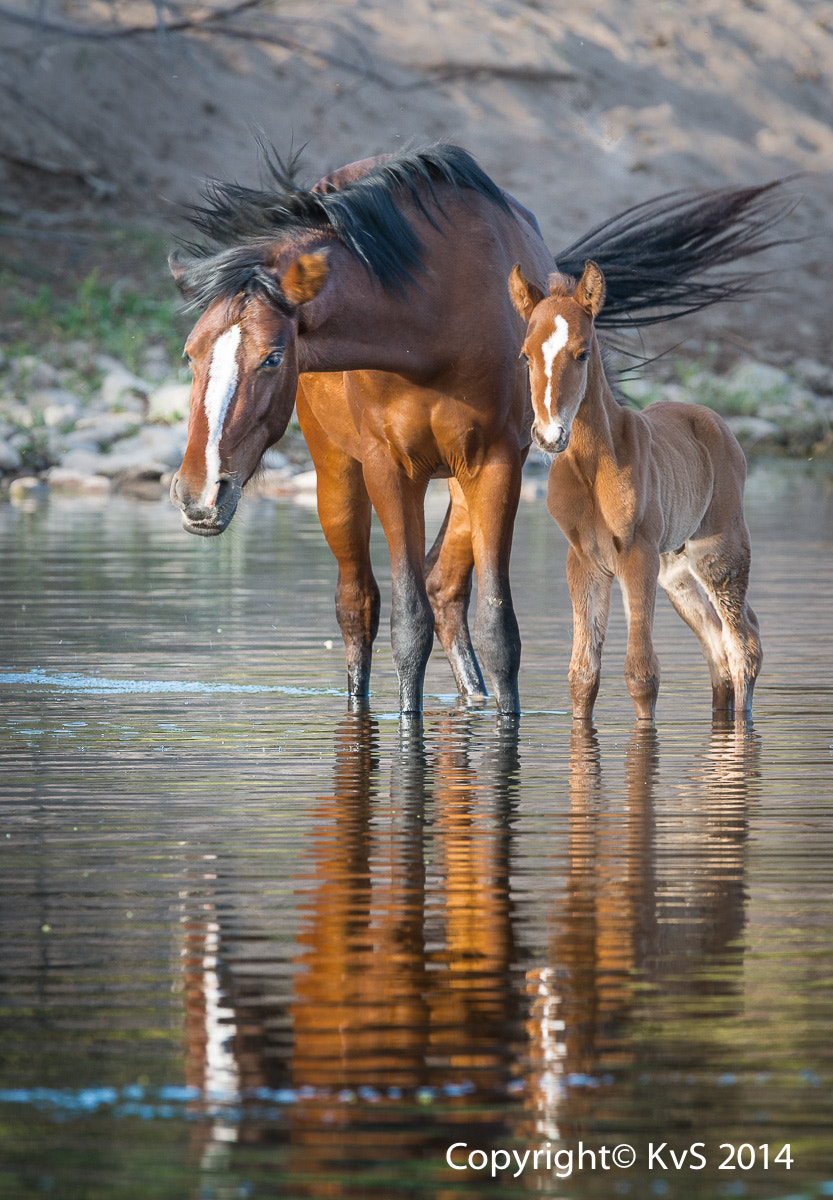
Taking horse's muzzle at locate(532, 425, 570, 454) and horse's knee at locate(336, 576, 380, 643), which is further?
horse's knee at locate(336, 576, 380, 643)

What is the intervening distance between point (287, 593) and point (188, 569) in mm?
2225

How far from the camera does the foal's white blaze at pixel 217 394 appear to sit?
660cm

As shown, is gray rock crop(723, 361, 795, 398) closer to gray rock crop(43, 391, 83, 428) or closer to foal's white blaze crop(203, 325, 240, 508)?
gray rock crop(43, 391, 83, 428)

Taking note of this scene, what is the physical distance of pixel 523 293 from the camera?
7.36 metres

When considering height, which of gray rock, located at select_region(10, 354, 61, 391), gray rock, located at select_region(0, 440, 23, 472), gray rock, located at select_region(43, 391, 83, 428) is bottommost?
gray rock, located at select_region(0, 440, 23, 472)

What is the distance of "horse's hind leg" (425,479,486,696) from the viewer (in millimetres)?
9156

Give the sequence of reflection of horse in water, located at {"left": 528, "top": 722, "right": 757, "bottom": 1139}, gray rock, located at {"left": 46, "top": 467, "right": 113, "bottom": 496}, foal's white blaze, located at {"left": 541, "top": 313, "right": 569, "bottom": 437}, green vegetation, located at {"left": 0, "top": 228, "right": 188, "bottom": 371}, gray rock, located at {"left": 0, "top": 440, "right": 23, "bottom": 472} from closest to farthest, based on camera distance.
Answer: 1. reflection of horse in water, located at {"left": 528, "top": 722, "right": 757, "bottom": 1139}
2. foal's white blaze, located at {"left": 541, "top": 313, "right": 569, "bottom": 437}
3. gray rock, located at {"left": 46, "top": 467, "right": 113, "bottom": 496}
4. gray rock, located at {"left": 0, "top": 440, "right": 23, "bottom": 472}
5. green vegetation, located at {"left": 0, "top": 228, "right": 188, "bottom": 371}

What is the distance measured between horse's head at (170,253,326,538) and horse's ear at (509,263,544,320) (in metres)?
0.81

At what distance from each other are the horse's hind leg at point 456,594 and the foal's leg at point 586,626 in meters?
1.27

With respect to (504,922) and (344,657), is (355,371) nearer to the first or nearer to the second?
(344,657)

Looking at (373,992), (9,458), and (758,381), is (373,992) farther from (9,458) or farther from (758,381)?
→ (758,381)

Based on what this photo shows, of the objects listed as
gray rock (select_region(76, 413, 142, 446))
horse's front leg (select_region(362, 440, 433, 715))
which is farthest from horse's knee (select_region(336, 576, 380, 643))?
gray rock (select_region(76, 413, 142, 446))

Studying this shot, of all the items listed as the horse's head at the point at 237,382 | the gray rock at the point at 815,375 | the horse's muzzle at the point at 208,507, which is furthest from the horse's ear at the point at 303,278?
the gray rock at the point at 815,375

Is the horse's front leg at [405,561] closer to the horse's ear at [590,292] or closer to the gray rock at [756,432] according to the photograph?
the horse's ear at [590,292]
